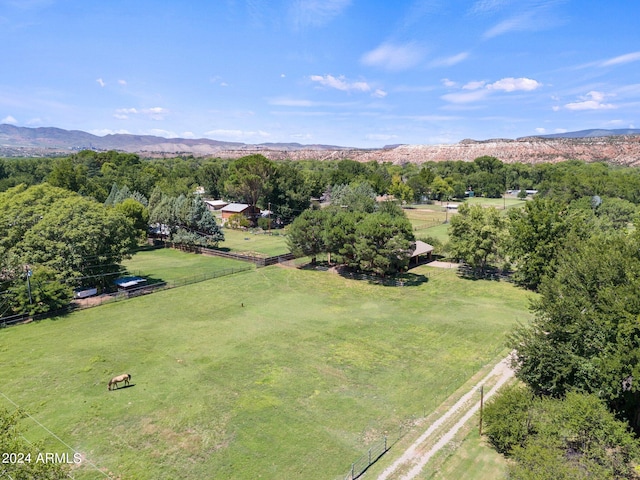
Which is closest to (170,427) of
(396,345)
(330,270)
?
(396,345)

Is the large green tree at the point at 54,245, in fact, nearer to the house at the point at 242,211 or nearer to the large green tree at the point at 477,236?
the large green tree at the point at 477,236

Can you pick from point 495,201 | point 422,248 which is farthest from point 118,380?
Result: point 495,201

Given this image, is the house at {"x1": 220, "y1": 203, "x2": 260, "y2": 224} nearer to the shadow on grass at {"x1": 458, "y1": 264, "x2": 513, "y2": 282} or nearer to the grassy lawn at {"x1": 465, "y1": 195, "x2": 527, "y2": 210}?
the shadow on grass at {"x1": 458, "y1": 264, "x2": 513, "y2": 282}

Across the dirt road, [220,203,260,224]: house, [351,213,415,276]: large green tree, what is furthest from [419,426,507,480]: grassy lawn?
[220,203,260,224]: house

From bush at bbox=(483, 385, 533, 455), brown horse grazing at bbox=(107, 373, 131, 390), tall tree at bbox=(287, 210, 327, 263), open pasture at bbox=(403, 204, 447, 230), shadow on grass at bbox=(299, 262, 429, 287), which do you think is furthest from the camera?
open pasture at bbox=(403, 204, 447, 230)

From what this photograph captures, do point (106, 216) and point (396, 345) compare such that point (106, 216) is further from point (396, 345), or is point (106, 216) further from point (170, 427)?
point (396, 345)

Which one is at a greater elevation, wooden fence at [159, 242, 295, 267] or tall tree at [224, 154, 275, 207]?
tall tree at [224, 154, 275, 207]
